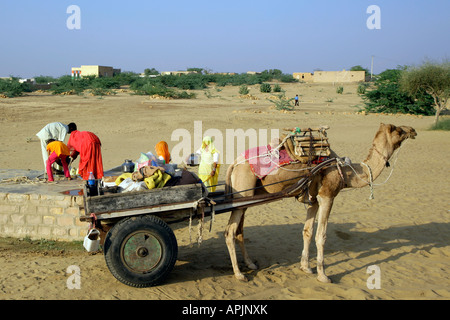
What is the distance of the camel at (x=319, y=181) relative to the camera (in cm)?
585

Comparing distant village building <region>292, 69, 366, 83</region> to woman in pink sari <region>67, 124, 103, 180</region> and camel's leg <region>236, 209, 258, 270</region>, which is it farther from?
camel's leg <region>236, 209, 258, 270</region>

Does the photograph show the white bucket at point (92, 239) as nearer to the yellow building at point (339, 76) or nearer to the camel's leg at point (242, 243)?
the camel's leg at point (242, 243)

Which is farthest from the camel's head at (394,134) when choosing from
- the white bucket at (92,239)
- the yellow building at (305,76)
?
the yellow building at (305,76)

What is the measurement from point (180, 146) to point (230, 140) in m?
2.05

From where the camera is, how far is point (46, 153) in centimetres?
956

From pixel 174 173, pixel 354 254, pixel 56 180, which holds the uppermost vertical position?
pixel 174 173

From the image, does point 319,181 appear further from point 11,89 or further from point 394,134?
point 11,89

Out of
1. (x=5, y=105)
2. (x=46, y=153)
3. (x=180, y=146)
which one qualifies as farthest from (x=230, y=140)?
(x=5, y=105)

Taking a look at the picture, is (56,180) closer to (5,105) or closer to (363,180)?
(363,180)

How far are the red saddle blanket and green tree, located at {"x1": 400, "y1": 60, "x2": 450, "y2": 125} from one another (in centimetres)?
1978

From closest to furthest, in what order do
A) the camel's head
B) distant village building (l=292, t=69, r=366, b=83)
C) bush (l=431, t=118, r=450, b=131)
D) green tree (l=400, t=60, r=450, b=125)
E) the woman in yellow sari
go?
the camel's head
the woman in yellow sari
bush (l=431, t=118, r=450, b=131)
green tree (l=400, t=60, r=450, b=125)
distant village building (l=292, t=69, r=366, b=83)

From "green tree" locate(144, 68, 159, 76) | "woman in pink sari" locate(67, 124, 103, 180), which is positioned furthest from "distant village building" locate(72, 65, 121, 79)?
"woman in pink sari" locate(67, 124, 103, 180)

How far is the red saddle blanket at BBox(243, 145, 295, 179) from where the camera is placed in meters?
5.83

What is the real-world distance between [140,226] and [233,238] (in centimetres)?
128
